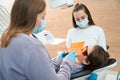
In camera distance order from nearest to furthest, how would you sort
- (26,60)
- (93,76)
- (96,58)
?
(26,60) → (93,76) → (96,58)

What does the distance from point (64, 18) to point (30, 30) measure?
2426 mm

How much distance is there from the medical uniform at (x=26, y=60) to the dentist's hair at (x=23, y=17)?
0.03 m

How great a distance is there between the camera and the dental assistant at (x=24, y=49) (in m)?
1.04

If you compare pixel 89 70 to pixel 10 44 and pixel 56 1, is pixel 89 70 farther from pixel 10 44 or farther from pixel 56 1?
pixel 10 44

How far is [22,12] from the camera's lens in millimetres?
1061

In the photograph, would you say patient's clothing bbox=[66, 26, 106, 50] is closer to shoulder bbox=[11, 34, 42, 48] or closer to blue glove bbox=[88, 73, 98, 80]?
blue glove bbox=[88, 73, 98, 80]

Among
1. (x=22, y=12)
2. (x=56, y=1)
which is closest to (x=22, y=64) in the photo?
(x=22, y=12)

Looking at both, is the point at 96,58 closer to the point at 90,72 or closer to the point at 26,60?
the point at 90,72

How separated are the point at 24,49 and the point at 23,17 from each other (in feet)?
0.51

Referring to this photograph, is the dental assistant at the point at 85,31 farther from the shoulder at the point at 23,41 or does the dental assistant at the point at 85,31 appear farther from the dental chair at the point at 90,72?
the shoulder at the point at 23,41

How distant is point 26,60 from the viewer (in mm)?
1035

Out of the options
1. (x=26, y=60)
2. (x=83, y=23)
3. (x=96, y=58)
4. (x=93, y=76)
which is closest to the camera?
(x=26, y=60)

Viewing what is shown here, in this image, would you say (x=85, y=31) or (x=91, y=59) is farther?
(x=85, y=31)

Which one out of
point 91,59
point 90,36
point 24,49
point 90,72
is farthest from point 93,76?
point 24,49
